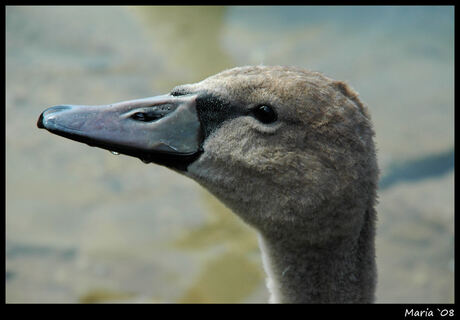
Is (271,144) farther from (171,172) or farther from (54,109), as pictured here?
(171,172)

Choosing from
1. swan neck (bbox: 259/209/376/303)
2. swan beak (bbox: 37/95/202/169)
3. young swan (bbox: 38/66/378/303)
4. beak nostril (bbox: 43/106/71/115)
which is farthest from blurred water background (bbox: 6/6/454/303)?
beak nostril (bbox: 43/106/71/115)

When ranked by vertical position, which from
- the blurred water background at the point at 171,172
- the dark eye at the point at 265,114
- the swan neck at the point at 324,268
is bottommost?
the swan neck at the point at 324,268

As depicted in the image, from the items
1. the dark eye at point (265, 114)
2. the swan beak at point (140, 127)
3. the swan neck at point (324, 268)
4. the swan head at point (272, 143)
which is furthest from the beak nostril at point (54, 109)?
the swan neck at point (324, 268)

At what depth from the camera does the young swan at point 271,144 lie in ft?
12.3

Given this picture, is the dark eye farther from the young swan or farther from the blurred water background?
the blurred water background

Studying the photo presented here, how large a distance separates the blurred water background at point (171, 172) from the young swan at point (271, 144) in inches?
128

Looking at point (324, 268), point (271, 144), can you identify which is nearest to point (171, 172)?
point (324, 268)

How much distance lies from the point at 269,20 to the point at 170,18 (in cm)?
175

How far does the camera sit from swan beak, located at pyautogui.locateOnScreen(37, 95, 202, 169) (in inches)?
141

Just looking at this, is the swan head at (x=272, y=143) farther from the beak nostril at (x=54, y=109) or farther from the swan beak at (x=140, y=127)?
the beak nostril at (x=54, y=109)

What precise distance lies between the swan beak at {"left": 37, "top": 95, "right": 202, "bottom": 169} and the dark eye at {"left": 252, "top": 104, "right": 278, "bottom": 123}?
13.2 inches

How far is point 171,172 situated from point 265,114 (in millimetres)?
5102
